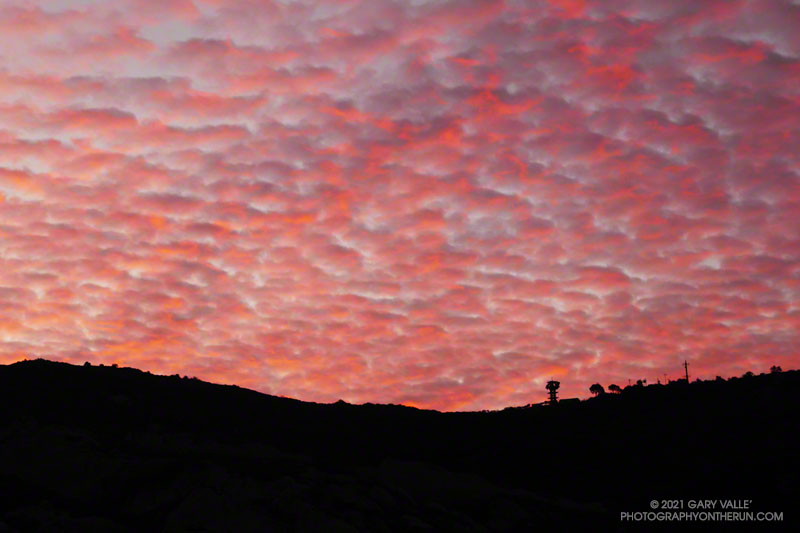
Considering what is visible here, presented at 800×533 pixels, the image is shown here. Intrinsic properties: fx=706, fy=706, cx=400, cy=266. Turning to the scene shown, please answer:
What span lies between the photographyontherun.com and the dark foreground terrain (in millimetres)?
403

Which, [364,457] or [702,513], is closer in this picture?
[702,513]

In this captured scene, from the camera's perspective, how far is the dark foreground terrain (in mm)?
28125

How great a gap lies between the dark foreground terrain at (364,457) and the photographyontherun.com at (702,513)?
1.32 ft

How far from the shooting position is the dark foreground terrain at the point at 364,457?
92.3 feet

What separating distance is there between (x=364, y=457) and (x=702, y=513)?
54.3ft

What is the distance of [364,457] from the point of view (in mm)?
37594

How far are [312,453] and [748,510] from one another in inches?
815

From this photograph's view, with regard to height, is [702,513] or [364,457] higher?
[364,457]

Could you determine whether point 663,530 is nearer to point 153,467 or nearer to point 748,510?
point 748,510

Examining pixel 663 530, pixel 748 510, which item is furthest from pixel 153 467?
pixel 748 510

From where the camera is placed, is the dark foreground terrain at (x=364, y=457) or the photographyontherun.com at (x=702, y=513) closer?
the dark foreground terrain at (x=364, y=457)

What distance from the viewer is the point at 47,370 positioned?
40.5 m

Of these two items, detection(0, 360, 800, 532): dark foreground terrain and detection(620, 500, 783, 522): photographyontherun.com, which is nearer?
detection(0, 360, 800, 532): dark foreground terrain

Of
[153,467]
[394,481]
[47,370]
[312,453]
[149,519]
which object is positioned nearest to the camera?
[149,519]
